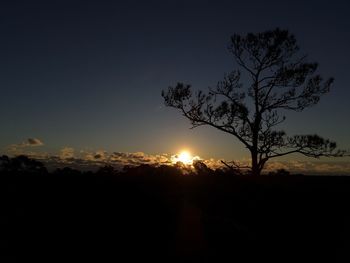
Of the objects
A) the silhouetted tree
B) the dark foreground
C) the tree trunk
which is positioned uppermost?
the tree trunk

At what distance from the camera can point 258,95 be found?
63.9 ft

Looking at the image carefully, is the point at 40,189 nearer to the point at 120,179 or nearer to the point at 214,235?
the point at 120,179

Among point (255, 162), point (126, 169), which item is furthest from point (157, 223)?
point (255, 162)

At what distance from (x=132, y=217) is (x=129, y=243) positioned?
72cm

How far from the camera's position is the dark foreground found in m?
5.39

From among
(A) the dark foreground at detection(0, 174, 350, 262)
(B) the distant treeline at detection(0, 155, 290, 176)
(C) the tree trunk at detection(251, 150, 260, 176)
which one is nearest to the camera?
(A) the dark foreground at detection(0, 174, 350, 262)

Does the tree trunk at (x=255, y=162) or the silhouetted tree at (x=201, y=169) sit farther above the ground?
the tree trunk at (x=255, y=162)

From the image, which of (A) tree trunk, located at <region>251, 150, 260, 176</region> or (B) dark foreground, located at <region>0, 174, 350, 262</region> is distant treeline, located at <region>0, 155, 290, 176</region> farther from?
(A) tree trunk, located at <region>251, 150, 260, 176</region>

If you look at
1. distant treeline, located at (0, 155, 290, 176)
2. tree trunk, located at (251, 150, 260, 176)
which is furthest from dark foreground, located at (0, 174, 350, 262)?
tree trunk, located at (251, 150, 260, 176)

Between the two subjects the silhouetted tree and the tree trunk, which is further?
the tree trunk

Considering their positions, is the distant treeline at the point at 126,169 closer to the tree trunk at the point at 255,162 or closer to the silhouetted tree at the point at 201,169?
the silhouetted tree at the point at 201,169

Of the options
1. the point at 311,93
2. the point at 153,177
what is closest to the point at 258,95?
the point at 311,93

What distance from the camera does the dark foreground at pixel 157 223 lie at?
17.7ft

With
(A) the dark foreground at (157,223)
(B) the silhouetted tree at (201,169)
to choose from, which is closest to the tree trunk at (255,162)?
(B) the silhouetted tree at (201,169)
